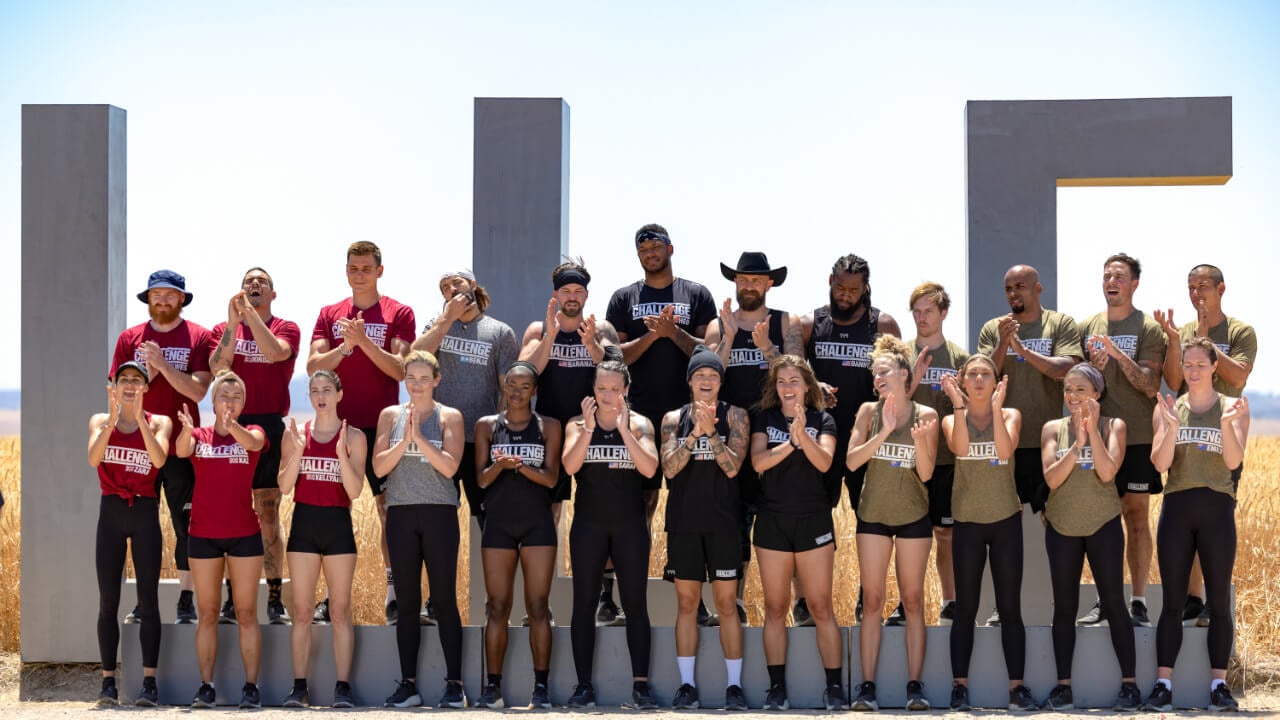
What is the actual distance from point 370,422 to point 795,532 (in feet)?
8.93

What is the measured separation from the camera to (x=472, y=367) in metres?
7.93

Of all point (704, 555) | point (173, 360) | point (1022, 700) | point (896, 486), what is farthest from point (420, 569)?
point (1022, 700)

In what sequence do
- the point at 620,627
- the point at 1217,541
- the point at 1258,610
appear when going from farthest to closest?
the point at 1258,610, the point at 620,627, the point at 1217,541

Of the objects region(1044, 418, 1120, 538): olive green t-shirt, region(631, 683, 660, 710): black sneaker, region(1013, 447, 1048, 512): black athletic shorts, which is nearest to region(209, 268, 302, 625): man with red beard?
region(631, 683, 660, 710): black sneaker

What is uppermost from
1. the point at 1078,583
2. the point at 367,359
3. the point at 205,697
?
the point at 367,359

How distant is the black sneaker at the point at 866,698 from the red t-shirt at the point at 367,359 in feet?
10.9

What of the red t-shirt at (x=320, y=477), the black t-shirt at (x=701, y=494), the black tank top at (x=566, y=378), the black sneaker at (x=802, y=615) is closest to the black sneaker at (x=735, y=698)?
the black sneaker at (x=802, y=615)

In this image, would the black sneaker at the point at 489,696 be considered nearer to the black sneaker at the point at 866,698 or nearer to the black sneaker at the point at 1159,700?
the black sneaker at the point at 866,698

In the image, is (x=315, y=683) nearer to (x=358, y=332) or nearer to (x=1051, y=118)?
(x=358, y=332)

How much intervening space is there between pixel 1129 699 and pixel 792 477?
7.73ft

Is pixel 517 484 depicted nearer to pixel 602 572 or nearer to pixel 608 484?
pixel 608 484

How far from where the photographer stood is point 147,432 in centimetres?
761

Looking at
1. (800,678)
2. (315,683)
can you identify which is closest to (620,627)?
(800,678)

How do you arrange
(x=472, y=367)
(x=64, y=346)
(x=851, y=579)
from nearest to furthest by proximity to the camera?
(x=472, y=367)
(x=64, y=346)
(x=851, y=579)
